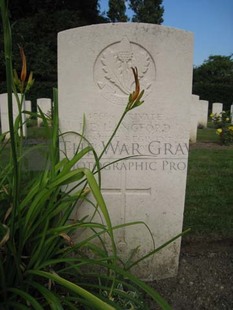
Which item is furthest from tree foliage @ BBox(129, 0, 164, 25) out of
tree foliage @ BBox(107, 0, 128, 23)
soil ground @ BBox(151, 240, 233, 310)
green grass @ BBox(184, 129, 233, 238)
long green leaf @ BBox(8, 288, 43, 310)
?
long green leaf @ BBox(8, 288, 43, 310)

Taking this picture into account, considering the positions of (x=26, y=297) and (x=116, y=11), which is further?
(x=116, y=11)

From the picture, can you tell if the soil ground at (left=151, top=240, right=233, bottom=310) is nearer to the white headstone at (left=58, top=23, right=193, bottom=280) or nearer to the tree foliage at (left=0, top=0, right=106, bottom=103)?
the white headstone at (left=58, top=23, right=193, bottom=280)

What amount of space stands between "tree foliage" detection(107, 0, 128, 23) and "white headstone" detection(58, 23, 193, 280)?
2648 cm

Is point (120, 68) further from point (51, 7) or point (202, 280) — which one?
point (51, 7)

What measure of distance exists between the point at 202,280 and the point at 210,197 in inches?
59.6

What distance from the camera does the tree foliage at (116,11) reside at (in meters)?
26.6

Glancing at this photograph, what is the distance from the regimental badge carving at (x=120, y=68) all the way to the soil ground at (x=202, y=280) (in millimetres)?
1143

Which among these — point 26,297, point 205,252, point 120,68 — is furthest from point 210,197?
point 26,297

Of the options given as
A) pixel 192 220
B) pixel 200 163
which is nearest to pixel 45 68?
pixel 200 163

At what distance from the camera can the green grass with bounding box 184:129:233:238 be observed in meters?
2.73

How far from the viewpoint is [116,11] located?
26.9 metres

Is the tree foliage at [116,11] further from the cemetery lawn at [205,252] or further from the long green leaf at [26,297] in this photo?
the long green leaf at [26,297]

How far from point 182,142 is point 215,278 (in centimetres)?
85

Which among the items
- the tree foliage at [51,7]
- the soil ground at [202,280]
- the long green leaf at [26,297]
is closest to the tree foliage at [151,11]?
the tree foliage at [51,7]
